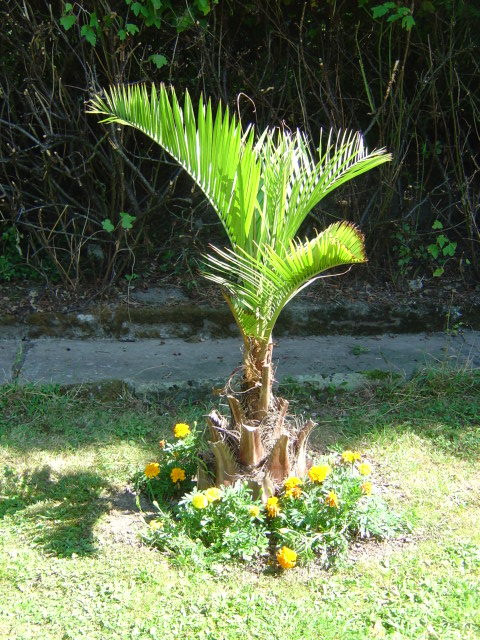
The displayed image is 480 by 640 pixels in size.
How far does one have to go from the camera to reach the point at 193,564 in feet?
9.39

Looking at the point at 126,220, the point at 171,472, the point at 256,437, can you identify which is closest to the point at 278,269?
the point at 256,437

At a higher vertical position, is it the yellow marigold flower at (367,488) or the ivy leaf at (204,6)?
the ivy leaf at (204,6)

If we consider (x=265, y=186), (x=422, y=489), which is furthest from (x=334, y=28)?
(x=422, y=489)

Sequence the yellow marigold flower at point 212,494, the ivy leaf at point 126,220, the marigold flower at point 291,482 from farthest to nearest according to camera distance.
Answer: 1. the ivy leaf at point 126,220
2. the marigold flower at point 291,482
3. the yellow marigold flower at point 212,494

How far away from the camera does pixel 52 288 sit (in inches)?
222

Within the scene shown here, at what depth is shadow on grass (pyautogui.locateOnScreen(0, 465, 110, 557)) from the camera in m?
3.04

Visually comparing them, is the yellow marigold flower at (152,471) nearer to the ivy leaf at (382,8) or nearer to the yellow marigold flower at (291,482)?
the yellow marigold flower at (291,482)

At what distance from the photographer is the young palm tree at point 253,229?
2.83m

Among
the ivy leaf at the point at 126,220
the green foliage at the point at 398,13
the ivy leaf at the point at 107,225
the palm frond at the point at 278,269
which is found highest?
the green foliage at the point at 398,13

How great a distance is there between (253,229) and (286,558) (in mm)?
1433

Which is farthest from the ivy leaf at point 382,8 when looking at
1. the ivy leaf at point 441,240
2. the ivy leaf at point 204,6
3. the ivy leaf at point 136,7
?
the ivy leaf at point 441,240

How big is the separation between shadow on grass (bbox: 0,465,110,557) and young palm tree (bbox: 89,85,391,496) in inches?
27.8

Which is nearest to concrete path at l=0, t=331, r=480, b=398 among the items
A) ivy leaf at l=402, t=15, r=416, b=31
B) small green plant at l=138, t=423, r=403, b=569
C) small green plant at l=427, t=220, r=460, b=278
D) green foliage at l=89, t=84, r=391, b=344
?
small green plant at l=427, t=220, r=460, b=278

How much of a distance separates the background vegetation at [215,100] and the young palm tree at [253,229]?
2.39 m
